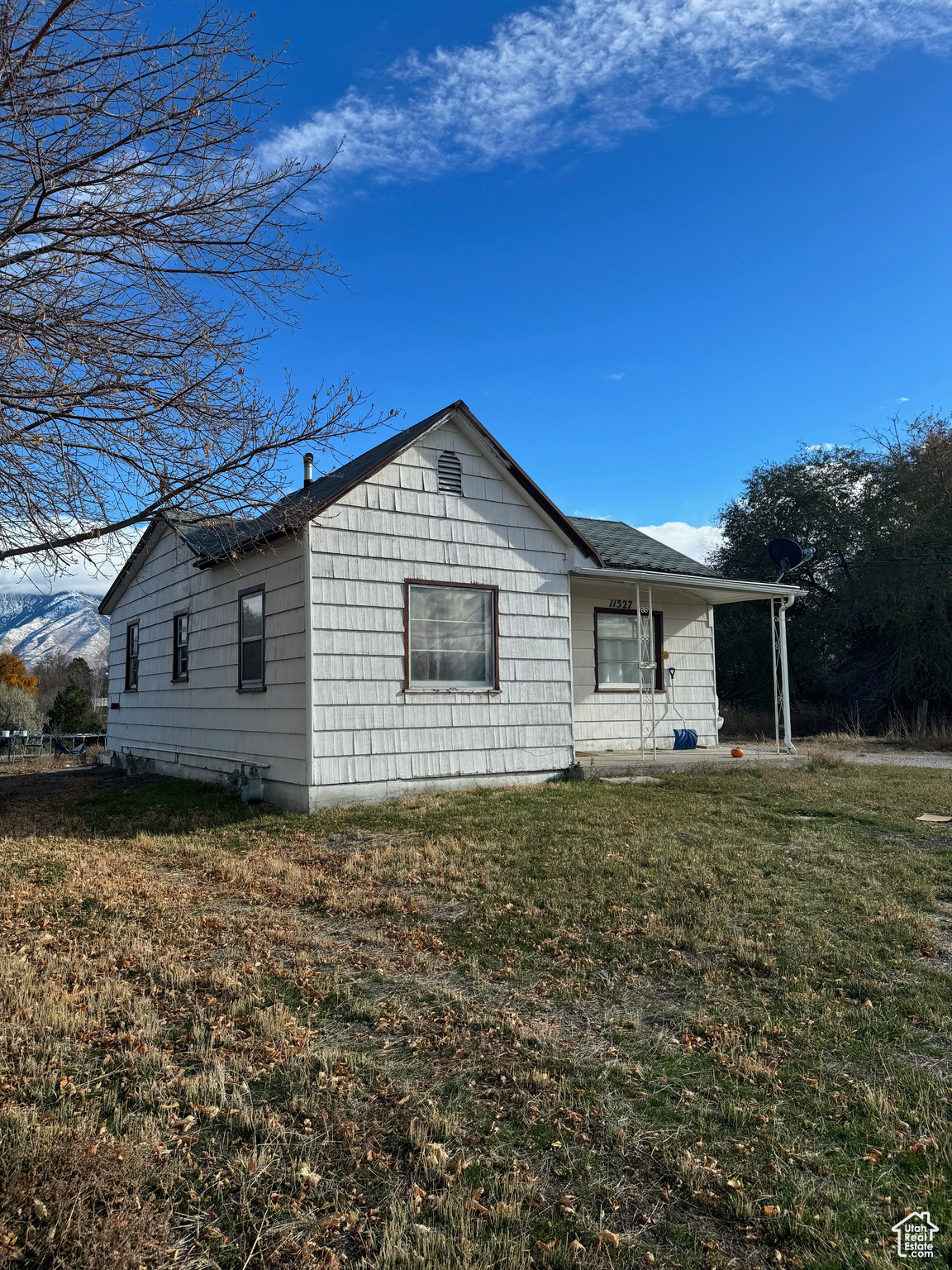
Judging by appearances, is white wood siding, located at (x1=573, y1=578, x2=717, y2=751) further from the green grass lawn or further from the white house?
the green grass lawn

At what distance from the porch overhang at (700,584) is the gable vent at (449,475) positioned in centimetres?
222

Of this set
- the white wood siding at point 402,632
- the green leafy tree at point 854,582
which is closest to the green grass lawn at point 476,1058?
the white wood siding at point 402,632

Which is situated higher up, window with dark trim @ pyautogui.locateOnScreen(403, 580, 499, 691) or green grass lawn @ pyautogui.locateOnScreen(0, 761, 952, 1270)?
window with dark trim @ pyautogui.locateOnScreen(403, 580, 499, 691)

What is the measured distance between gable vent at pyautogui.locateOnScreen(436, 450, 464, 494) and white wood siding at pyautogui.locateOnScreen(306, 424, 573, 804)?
10cm

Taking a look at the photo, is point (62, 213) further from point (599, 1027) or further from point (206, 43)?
point (599, 1027)

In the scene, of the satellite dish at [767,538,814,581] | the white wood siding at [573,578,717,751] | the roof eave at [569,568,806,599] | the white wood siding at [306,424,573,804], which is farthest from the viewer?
the satellite dish at [767,538,814,581]

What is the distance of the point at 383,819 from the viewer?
8.81 metres

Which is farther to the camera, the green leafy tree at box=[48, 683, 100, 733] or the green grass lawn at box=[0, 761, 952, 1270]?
the green leafy tree at box=[48, 683, 100, 733]

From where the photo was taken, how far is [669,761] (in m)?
12.2

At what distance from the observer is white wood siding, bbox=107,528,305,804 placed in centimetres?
991

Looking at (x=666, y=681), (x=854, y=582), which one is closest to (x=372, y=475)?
(x=666, y=681)
